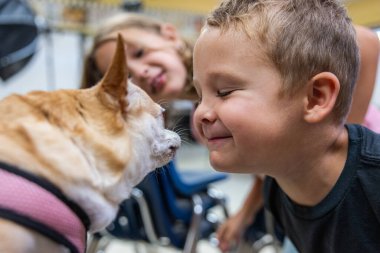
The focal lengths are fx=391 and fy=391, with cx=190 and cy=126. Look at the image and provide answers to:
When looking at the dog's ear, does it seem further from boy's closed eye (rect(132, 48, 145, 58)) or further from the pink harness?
boy's closed eye (rect(132, 48, 145, 58))

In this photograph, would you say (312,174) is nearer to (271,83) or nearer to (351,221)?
(351,221)

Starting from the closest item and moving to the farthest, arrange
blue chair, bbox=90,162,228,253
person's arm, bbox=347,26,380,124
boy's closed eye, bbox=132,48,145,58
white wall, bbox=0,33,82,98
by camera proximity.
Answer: person's arm, bbox=347,26,380,124 → blue chair, bbox=90,162,228,253 → boy's closed eye, bbox=132,48,145,58 → white wall, bbox=0,33,82,98

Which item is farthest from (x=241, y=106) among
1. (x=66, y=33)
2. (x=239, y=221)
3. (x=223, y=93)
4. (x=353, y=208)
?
(x=66, y=33)

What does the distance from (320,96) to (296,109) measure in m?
0.05

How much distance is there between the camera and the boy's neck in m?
0.71

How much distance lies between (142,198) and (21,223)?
70 centimetres

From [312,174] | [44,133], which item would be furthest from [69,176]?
[312,174]

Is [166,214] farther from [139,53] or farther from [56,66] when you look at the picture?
[56,66]

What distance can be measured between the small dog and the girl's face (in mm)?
599

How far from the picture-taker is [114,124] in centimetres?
59

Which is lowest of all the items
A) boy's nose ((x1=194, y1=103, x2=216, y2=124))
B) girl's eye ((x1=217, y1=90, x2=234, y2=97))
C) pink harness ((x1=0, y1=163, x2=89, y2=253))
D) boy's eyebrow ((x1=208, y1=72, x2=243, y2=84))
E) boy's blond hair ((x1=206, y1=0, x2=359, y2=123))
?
pink harness ((x1=0, y1=163, x2=89, y2=253))

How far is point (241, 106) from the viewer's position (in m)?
0.63

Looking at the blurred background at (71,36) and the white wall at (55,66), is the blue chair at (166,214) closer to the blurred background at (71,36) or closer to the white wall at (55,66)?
the blurred background at (71,36)

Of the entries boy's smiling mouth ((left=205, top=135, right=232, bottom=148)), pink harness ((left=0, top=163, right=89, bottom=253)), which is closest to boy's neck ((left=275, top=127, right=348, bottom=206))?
boy's smiling mouth ((left=205, top=135, right=232, bottom=148))
